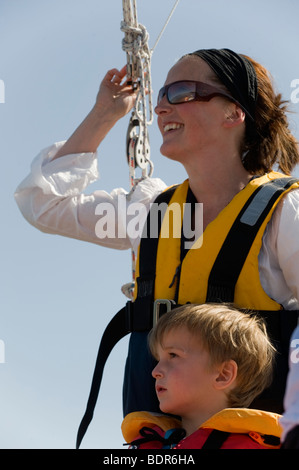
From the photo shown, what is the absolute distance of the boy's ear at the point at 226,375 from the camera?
3.10 m

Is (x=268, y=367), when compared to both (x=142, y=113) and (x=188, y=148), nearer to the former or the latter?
(x=188, y=148)

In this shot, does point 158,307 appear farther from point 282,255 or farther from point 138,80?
point 138,80

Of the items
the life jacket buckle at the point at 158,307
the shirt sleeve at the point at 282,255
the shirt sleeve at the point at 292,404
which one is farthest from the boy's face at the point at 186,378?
the shirt sleeve at the point at 292,404

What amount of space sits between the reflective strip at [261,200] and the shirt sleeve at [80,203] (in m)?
0.68

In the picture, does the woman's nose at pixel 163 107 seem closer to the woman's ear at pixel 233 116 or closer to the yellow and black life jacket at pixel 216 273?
the woman's ear at pixel 233 116

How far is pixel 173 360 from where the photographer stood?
3170 millimetres

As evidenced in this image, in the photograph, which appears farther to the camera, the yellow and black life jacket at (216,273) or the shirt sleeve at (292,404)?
the yellow and black life jacket at (216,273)

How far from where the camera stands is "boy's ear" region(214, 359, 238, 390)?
10.2 feet

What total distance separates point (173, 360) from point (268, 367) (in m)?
0.35

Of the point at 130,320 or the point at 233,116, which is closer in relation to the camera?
the point at 130,320

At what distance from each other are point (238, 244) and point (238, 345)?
0.44m

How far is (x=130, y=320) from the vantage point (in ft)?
11.9

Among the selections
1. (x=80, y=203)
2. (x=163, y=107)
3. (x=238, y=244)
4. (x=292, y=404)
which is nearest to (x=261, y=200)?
(x=238, y=244)

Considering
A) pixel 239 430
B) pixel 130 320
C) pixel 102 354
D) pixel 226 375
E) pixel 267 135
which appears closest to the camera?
pixel 239 430
